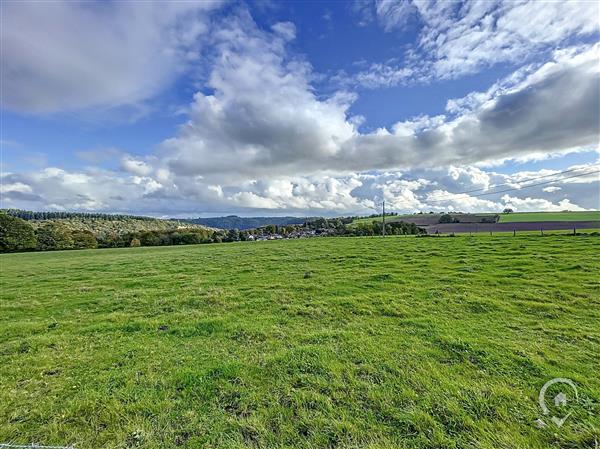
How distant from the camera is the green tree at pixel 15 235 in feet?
220

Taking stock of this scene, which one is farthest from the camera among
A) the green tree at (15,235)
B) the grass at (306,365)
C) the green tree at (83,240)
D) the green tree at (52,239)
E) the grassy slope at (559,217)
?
the grassy slope at (559,217)

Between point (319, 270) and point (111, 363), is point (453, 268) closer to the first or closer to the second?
point (319, 270)

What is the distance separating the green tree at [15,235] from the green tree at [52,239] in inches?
73.6

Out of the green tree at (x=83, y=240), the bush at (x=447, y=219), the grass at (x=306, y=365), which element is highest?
the bush at (x=447, y=219)

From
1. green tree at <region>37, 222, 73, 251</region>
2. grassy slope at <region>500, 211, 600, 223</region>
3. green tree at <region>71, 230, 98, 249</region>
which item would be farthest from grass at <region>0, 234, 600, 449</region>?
grassy slope at <region>500, 211, 600, 223</region>

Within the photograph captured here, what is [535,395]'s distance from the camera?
490cm

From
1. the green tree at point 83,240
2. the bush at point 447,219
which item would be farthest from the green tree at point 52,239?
the bush at point 447,219

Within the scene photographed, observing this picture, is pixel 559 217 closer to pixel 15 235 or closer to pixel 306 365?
pixel 306 365

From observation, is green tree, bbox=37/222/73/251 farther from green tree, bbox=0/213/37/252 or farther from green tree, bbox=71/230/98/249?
green tree, bbox=0/213/37/252

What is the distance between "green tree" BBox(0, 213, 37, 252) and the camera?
6719 centimetres

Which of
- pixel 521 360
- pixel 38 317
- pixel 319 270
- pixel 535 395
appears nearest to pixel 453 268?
pixel 319 270

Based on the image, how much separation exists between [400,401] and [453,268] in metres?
14.1

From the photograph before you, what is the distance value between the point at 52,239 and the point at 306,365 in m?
99.7

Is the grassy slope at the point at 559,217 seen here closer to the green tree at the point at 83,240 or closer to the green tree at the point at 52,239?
the green tree at the point at 83,240
